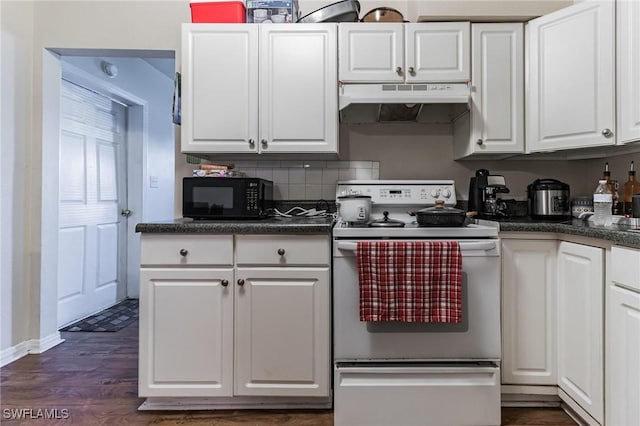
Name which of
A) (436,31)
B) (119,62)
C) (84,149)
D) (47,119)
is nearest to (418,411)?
(436,31)

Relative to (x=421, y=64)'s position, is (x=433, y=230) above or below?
below

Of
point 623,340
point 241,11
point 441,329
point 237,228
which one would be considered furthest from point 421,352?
point 241,11

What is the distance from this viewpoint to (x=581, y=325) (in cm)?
156

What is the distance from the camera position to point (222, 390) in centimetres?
171

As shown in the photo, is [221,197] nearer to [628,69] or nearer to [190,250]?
[190,250]

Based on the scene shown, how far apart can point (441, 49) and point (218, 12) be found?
48.4 inches

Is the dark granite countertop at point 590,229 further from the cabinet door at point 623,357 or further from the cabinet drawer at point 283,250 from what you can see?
the cabinet drawer at point 283,250

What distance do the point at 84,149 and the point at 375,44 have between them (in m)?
2.54

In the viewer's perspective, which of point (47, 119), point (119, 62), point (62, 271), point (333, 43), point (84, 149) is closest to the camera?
point (333, 43)

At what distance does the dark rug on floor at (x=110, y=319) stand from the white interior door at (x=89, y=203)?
8 cm

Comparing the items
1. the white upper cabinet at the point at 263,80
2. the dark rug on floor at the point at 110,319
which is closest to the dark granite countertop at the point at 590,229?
the white upper cabinet at the point at 263,80

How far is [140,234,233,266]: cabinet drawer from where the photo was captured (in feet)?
5.59

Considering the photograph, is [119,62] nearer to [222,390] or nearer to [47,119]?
[47,119]

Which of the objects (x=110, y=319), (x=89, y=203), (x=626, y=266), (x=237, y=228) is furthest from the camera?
(x=89, y=203)
